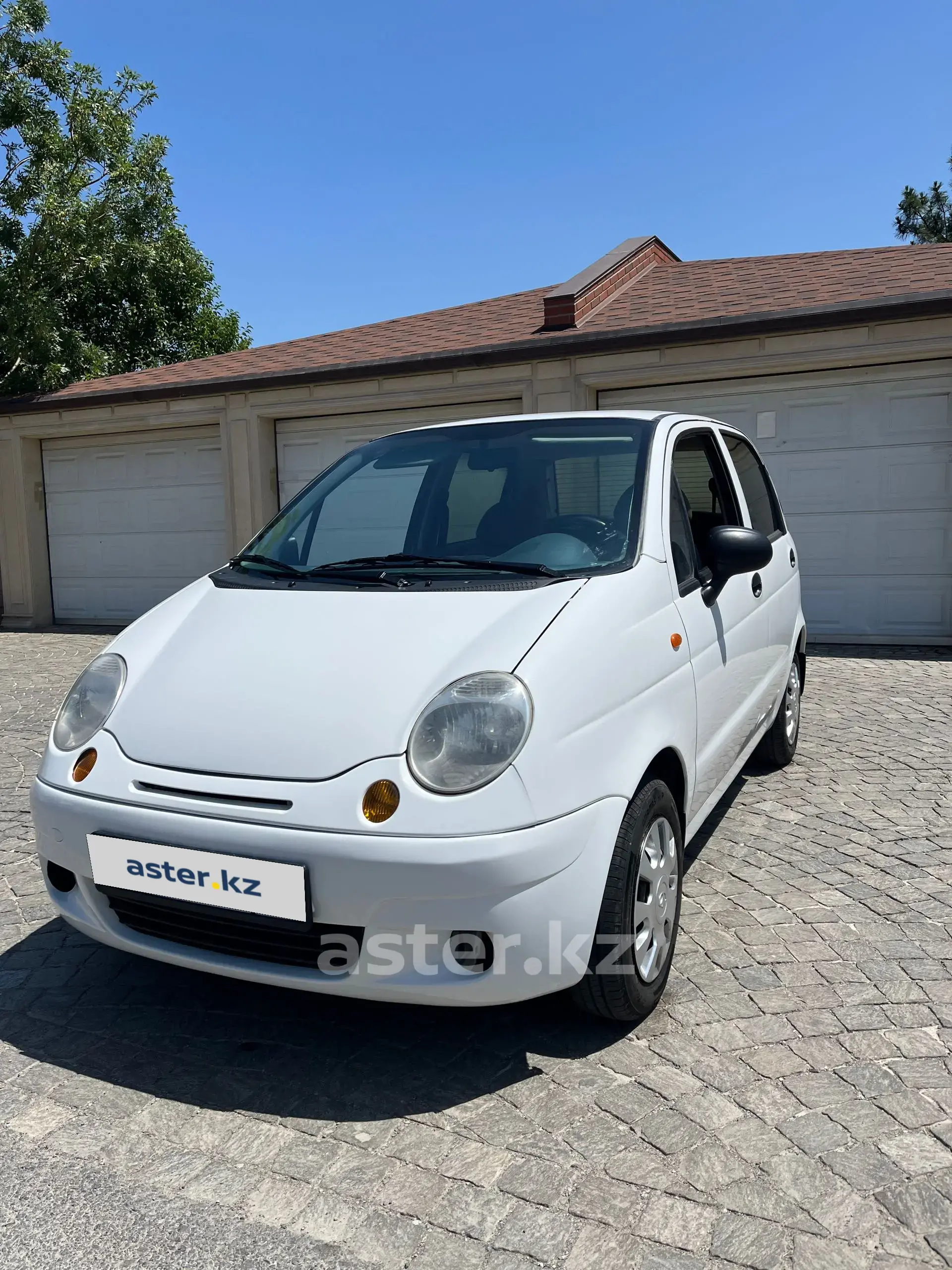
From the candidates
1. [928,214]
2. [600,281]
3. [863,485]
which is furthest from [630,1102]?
[928,214]

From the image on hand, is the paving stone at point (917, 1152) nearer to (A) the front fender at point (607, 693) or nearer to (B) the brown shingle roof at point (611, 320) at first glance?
(A) the front fender at point (607, 693)

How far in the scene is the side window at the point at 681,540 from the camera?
3.11 metres

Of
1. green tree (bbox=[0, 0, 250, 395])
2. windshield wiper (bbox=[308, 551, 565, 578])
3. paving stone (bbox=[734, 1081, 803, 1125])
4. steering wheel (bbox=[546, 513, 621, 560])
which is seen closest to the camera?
paving stone (bbox=[734, 1081, 803, 1125])

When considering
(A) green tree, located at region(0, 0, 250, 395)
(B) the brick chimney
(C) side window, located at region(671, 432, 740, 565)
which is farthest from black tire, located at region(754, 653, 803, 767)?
(A) green tree, located at region(0, 0, 250, 395)

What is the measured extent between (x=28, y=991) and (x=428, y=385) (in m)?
8.78

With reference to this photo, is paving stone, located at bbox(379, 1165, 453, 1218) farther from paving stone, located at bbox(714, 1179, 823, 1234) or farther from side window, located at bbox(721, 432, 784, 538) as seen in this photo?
side window, located at bbox(721, 432, 784, 538)

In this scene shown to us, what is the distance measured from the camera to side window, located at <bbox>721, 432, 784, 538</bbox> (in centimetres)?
443

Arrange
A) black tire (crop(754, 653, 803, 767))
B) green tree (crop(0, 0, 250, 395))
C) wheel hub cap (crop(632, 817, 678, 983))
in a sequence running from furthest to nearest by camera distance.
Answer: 1. green tree (crop(0, 0, 250, 395))
2. black tire (crop(754, 653, 803, 767))
3. wheel hub cap (crop(632, 817, 678, 983))

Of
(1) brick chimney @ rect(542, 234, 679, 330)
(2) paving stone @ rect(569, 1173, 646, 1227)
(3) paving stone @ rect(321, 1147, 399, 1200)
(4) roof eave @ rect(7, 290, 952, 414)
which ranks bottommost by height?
(2) paving stone @ rect(569, 1173, 646, 1227)

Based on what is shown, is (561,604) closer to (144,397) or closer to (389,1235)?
(389,1235)

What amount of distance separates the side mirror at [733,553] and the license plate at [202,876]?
1.73m

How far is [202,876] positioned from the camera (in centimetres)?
229

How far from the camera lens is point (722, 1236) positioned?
1.92m

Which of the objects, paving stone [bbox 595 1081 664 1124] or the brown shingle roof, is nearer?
paving stone [bbox 595 1081 664 1124]
